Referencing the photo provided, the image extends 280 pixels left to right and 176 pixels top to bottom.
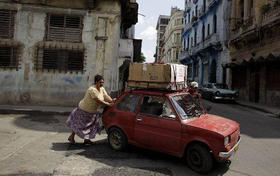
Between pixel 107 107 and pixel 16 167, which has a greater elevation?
pixel 107 107

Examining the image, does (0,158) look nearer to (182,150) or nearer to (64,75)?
(182,150)

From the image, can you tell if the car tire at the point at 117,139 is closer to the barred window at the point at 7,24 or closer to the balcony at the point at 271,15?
the barred window at the point at 7,24

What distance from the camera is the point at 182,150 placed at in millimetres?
4039

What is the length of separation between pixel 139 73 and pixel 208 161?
7.78 ft

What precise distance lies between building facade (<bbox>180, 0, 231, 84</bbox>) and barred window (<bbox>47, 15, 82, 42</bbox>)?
15.2 meters

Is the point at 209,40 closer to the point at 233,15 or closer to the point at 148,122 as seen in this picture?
the point at 233,15

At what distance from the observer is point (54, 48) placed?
10.6 meters

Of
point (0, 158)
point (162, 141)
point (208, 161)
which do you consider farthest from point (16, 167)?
point (208, 161)

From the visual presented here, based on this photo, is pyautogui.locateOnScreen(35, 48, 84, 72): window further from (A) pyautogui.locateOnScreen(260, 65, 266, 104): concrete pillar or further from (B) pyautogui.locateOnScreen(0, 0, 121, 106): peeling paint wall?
(A) pyautogui.locateOnScreen(260, 65, 266, 104): concrete pillar

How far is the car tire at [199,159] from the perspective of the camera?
377cm

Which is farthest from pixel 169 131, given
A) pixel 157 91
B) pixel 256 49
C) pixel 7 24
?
pixel 256 49

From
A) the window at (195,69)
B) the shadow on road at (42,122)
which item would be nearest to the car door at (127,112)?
the shadow on road at (42,122)

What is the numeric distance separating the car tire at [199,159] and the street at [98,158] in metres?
0.15

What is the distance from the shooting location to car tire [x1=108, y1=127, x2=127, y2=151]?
15.9ft
